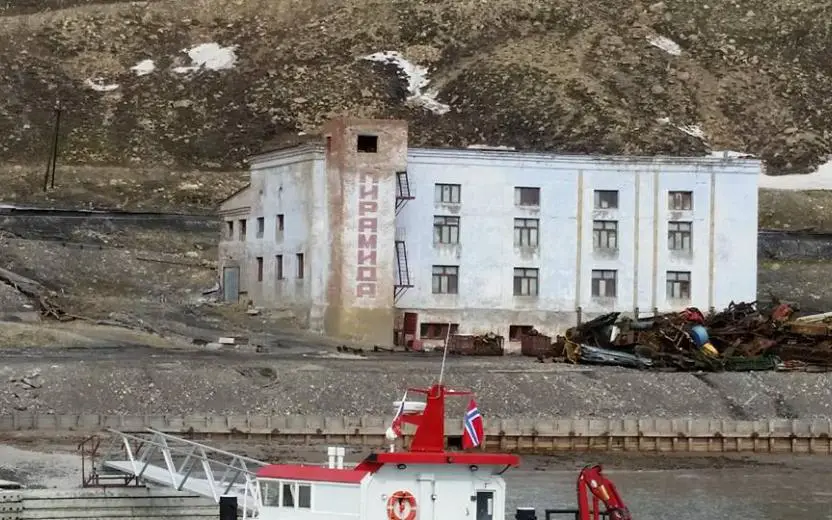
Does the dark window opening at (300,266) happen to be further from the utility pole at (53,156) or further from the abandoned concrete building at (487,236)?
the utility pole at (53,156)

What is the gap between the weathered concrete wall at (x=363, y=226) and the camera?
6806 centimetres

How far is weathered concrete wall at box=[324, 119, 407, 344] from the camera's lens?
68.1 m

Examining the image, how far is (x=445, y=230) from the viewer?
70375 millimetres

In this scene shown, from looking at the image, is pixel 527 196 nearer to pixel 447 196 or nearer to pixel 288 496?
pixel 447 196

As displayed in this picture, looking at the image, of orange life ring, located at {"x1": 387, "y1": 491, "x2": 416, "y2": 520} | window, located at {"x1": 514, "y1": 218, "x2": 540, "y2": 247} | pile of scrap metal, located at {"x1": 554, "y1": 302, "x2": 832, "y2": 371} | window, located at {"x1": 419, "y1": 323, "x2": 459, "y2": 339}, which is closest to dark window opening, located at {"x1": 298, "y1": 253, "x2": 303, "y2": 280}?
window, located at {"x1": 419, "y1": 323, "x2": 459, "y2": 339}

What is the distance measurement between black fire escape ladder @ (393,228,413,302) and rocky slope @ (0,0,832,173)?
37087 millimetres

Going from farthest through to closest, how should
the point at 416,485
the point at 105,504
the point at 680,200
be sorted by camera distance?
the point at 680,200
the point at 105,504
the point at 416,485

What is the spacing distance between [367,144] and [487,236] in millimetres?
5847

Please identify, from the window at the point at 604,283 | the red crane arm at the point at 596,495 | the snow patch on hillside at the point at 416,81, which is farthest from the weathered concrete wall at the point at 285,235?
the snow patch on hillside at the point at 416,81

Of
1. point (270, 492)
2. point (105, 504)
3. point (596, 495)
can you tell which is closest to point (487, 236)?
point (596, 495)

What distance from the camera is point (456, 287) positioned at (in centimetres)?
7019

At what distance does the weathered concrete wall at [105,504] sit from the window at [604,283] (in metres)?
41.6

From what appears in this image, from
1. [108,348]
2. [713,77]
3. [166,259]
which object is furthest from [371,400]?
[713,77]

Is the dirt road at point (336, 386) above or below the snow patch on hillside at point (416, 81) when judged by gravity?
below
